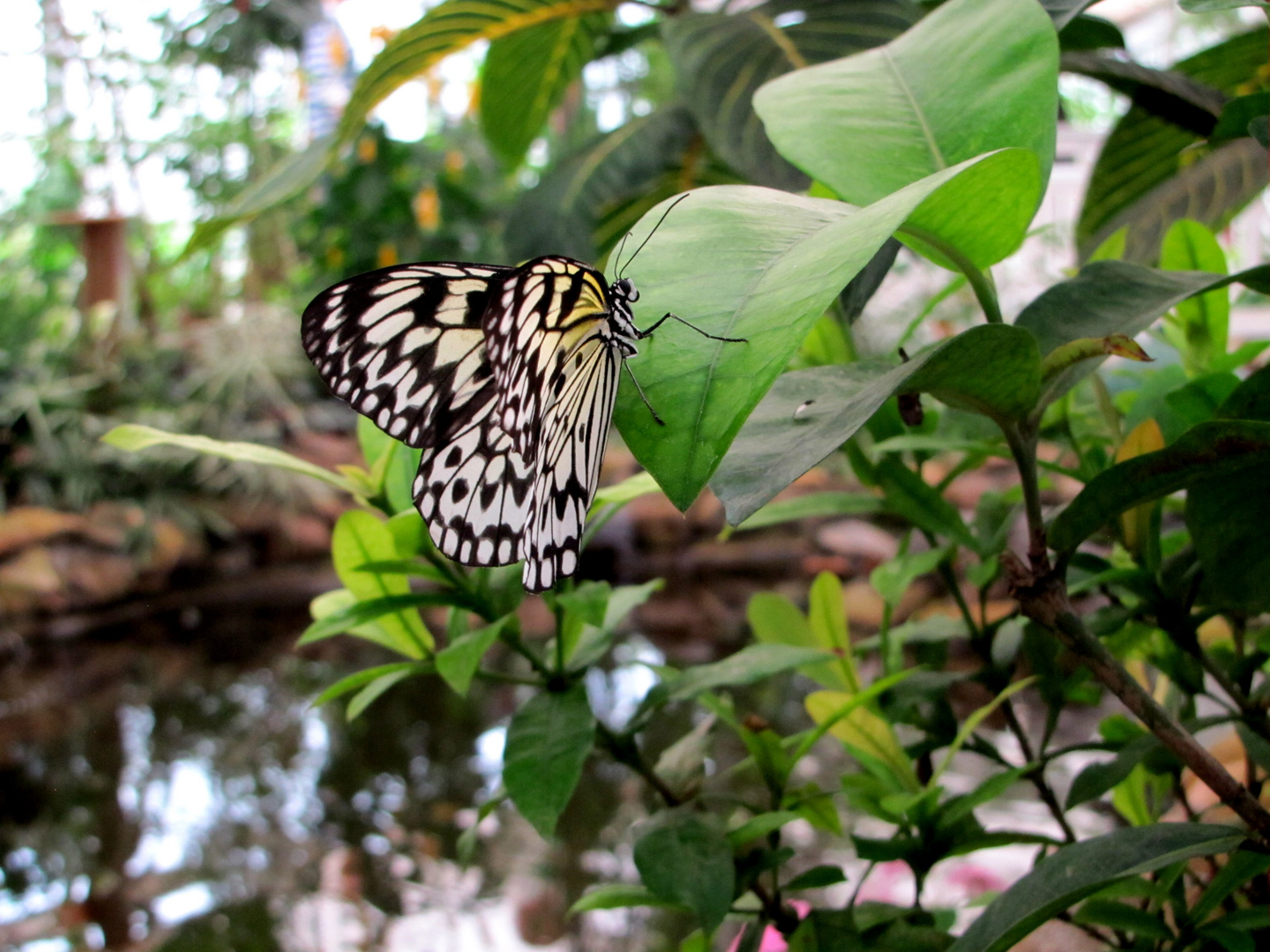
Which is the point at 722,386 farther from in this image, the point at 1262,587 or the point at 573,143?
the point at 573,143

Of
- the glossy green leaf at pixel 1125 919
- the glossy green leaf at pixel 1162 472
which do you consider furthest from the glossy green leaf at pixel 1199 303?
the glossy green leaf at pixel 1125 919

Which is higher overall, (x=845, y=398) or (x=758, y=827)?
(x=845, y=398)

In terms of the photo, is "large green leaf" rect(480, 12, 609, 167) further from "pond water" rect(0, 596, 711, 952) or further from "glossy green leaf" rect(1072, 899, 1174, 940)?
"glossy green leaf" rect(1072, 899, 1174, 940)

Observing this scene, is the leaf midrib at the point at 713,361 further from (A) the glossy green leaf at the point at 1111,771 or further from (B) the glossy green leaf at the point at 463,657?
(A) the glossy green leaf at the point at 1111,771

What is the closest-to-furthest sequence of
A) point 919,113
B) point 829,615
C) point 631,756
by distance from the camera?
point 919,113, point 631,756, point 829,615

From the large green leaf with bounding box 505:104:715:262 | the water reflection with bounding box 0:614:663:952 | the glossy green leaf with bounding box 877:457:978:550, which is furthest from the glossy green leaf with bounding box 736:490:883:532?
the large green leaf with bounding box 505:104:715:262

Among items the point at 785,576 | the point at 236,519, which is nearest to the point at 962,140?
the point at 785,576

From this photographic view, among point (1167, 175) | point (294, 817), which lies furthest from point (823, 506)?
point (294, 817)

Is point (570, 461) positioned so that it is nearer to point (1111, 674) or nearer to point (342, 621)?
point (342, 621)
